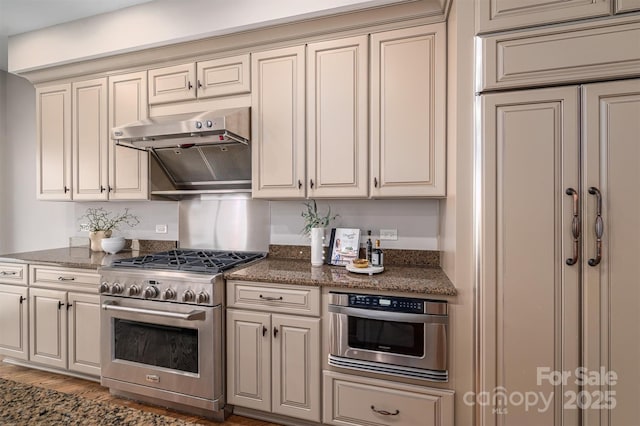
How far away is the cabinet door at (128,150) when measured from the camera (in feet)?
8.77

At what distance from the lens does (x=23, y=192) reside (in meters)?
3.60

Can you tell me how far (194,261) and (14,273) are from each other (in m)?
1.65

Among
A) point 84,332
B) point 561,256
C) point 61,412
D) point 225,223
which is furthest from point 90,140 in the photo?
point 561,256

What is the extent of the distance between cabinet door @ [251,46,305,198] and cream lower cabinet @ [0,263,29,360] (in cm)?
212

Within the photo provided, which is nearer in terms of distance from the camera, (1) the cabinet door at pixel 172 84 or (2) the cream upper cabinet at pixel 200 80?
(2) the cream upper cabinet at pixel 200 80

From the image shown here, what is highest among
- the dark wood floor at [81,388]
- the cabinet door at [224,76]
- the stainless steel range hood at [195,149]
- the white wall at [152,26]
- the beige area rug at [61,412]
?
the white wall at [152,26]

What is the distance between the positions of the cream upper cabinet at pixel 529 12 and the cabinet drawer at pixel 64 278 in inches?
116

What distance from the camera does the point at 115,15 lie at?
8.50ft

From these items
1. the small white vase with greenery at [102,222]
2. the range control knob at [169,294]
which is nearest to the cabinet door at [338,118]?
the range control knob at [169,294]

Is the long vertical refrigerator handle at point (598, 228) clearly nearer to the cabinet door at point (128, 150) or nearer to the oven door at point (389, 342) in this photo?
the oven door at point (389, 342)

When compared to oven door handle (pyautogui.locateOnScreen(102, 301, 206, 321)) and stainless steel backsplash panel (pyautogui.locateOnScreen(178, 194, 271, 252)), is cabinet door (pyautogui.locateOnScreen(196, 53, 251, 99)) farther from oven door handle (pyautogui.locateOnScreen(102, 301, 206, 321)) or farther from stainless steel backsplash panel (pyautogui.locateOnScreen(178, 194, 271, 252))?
oven door handle (pyautogui.locateOnScreen(102, 301, 206, 321))

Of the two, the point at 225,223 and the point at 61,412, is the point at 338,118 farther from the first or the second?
the point at 61,412

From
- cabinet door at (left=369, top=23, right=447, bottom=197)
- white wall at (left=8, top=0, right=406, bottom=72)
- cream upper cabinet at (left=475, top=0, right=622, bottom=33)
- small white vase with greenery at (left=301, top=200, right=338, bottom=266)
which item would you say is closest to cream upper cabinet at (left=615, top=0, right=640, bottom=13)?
cream upper cabinet at (left=475, top=0, right=622, bottom=33)

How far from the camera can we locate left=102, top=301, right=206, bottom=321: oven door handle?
6.61ft
